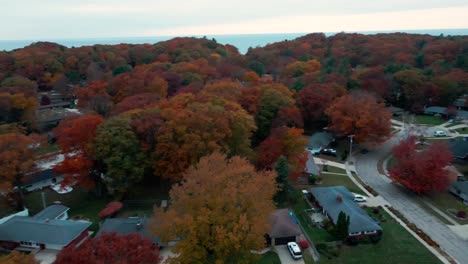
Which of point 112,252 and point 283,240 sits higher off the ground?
point 112,252

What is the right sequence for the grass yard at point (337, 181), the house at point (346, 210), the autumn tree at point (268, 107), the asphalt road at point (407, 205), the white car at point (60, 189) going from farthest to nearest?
the autumn tree at point (268, 107) < the grass yard at point (337, 181) < the white car at point (60, 189) < the house at point (346, 210) < the asphalt road at point (407, 205)

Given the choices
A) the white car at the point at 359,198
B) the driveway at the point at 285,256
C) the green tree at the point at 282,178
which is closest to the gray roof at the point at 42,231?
the driveway at the point at 285,256

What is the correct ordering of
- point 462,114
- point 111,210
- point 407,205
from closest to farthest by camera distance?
point 111,210 < point 407,205 < point 462,114

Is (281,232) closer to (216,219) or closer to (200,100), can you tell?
(216,219)

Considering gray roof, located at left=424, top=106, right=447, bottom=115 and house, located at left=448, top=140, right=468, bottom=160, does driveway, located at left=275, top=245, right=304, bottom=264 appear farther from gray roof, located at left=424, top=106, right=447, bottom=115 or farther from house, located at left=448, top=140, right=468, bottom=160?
gray roof, located at left=424, top=106, right=447, bottom=115

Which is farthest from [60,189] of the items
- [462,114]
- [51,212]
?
[462,114]

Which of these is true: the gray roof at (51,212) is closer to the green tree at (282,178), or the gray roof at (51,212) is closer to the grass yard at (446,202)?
the green tree at (282,178)

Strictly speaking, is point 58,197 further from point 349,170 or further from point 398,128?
point 398,128
